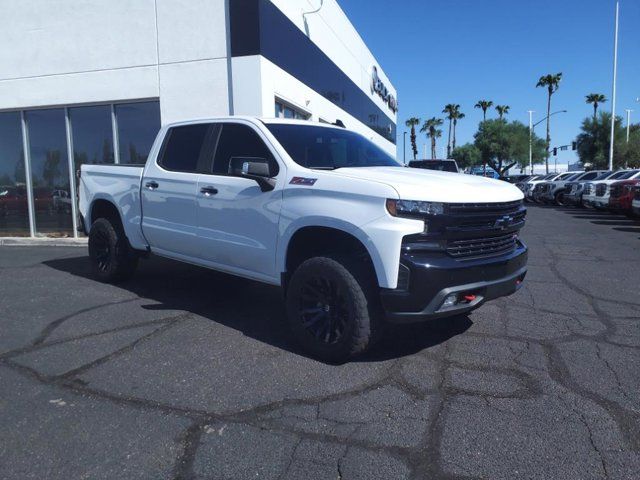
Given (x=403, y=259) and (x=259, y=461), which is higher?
(x=403, y=259)

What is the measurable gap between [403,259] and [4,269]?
287 inches

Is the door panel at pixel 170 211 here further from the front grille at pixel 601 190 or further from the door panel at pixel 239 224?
the front grille at pixel 601 190

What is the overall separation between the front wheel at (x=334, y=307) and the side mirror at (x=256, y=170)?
806 mm

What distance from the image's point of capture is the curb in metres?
11.3

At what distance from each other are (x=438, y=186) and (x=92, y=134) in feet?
33.1

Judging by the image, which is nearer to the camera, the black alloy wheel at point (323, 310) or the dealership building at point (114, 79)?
the black alloy wheel at point (323, 310)

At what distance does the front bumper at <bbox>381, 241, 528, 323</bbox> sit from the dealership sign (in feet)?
76.3

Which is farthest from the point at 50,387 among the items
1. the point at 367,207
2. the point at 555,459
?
the point at 555,459

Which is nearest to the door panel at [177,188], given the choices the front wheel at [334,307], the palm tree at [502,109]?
the front wheel at [334,307]

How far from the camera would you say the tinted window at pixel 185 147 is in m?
5.47

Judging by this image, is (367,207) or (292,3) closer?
(367,207)

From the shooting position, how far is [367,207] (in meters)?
3.76

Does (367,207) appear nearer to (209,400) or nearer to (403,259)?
(403,259)

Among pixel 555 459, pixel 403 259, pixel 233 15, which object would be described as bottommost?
pixel 555 459
